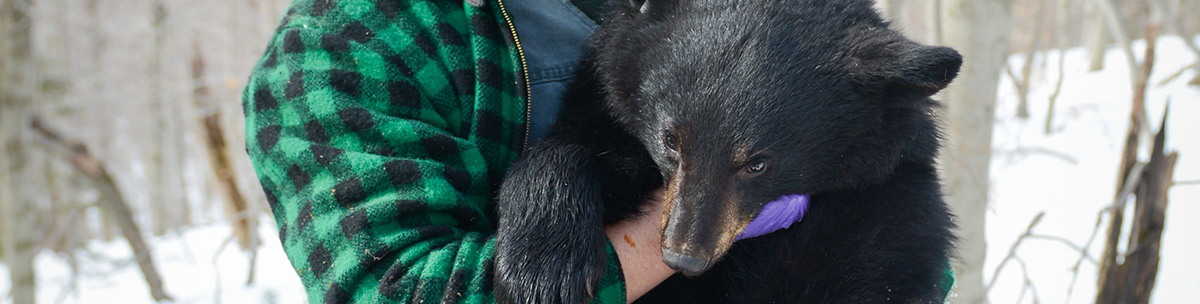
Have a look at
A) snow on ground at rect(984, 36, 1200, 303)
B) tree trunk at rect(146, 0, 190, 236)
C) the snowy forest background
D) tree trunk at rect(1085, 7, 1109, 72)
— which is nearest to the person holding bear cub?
the snowy forest background

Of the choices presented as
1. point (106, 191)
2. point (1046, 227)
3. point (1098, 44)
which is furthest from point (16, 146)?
point (1098, 44)

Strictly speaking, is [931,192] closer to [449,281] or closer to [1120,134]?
[449,281]

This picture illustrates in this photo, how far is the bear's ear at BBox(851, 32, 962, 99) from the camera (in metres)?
1.55

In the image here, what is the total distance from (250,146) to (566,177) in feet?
2.26

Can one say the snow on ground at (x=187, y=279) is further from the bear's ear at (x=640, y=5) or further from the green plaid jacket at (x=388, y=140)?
the bear's ear at (x=640, y=5)

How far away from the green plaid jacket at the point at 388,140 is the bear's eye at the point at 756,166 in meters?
0.37

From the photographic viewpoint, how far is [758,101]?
1627 millimetres

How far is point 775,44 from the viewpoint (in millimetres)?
1649

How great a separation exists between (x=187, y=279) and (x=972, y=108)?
10026 mm

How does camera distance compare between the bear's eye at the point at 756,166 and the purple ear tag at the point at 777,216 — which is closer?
the bear's eye at the point at 756,166

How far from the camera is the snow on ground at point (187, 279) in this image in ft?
27.5

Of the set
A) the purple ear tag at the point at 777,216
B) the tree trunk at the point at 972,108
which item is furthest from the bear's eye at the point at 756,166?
the tree trunk at the point at 972,108

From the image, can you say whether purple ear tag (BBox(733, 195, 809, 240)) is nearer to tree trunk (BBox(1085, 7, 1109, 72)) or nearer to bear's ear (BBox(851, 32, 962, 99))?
bear's ear (BBox(851, 32, 962, 99))

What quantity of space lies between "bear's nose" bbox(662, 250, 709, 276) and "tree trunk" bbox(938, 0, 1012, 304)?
2430 mm
